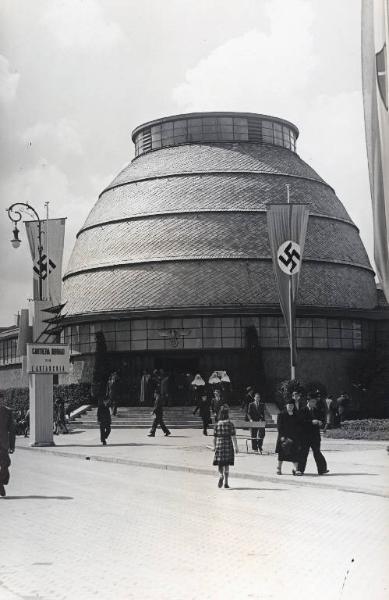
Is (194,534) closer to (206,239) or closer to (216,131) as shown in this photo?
(206,239)

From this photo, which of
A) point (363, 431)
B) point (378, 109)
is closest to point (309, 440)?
point (378, 109)

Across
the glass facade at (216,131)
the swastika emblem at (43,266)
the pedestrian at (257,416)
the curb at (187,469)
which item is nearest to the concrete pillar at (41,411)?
the curb at (187,469)

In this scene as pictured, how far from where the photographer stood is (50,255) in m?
31.1

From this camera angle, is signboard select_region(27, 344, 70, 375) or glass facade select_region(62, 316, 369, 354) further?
glass facade select_region(62, 316, 369, 354)

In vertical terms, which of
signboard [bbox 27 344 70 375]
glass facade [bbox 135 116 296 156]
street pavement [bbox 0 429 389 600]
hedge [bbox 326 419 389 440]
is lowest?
street pavement [bbox 0 429 389 600]

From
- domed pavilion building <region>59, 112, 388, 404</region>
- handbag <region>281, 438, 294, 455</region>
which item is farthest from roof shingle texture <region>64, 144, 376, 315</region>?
handbag <region>281, 438, 294, 455</region>

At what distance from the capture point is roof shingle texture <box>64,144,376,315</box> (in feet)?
175

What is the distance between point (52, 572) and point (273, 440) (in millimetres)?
24829

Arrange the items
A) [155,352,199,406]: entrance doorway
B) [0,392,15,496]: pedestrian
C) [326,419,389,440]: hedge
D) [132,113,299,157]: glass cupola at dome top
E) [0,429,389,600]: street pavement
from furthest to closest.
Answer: [132,113,299,157]: glass cupola at dome top, [155,352,199,406]: entrance doorway, [326,419,389,440]: hedge, [0,392,15,496]: pedestrian, [0,429,389,600]: street pavement

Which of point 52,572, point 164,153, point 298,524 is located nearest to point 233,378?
point 164,153

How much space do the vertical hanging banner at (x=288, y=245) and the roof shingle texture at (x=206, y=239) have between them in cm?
2335

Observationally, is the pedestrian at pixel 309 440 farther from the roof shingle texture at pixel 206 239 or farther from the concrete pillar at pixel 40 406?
the roof shingle texture at pixel 206 239

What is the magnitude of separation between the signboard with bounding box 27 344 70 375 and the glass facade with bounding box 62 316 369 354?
2106 centimetres

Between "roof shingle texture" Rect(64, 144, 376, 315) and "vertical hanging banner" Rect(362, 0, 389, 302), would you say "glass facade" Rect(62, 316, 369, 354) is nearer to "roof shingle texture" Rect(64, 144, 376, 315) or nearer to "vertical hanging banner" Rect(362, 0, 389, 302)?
"roof shingle texture" Rect(64, 144, 376, 315)
